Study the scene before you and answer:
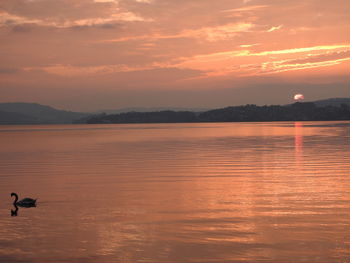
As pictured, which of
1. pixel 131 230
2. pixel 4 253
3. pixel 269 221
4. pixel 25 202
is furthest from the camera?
pixel 25 202

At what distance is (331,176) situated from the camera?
1187 inches

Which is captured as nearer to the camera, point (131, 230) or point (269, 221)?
point (131, 230)

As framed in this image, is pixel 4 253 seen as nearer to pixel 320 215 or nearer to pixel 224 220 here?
pixel 224 220

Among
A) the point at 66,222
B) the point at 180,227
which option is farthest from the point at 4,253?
the point at 180,227

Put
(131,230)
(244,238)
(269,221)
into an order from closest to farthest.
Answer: (244,238) → (131,230) → (269,221)

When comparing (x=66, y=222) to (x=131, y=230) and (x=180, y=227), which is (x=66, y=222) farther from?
(x=180, y=227)

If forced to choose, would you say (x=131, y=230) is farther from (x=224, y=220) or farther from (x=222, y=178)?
(x=222, y=178)

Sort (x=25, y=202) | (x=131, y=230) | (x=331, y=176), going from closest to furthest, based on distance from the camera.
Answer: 1. (x=131, y=230)
2. (x=25, y=202)
3. (x=331, y=176)

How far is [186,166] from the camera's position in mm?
38969

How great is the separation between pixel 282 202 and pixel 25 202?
1112 centimetres

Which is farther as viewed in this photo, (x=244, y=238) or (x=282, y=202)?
(x=282, y=202)

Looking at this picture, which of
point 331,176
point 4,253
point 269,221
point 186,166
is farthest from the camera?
point 186,166

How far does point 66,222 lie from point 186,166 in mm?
21367

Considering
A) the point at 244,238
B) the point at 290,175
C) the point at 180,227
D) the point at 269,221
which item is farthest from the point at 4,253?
the point at 290,175
